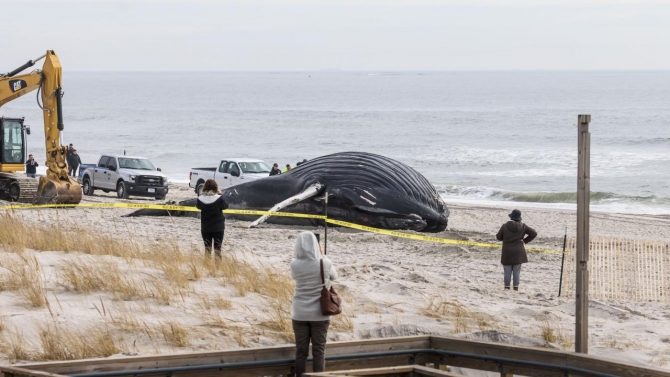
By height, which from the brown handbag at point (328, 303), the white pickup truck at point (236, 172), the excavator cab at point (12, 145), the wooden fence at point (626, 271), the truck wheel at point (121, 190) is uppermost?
the excavator cab at point (12, 145)

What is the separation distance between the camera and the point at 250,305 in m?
11.3

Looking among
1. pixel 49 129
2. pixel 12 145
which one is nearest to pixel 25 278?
pixel 49 129

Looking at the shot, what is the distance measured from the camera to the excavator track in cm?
2692

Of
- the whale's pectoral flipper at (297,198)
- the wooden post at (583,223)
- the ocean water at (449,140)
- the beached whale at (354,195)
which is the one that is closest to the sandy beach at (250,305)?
the wooden post at (583,223)

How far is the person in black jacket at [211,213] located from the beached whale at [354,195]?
25.8ft

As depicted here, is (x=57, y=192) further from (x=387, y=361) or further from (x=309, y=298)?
(x=309, y=298)

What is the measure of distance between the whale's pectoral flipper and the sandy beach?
4.41m

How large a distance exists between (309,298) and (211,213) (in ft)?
18.6

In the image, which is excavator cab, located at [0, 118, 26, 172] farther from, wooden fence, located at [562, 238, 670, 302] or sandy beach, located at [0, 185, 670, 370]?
wooden fence, located at [562, 238, 670, 302]

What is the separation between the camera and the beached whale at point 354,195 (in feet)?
72.4

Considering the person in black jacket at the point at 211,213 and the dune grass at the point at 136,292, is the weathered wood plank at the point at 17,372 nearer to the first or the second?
the dune grass at the point at 136,292

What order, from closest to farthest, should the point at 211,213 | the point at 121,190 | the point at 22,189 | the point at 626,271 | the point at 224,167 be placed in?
1. the point at 211,213
2. the point at 626,271
3. the point at 22,189
4. the point at 121,190
5. the point at 224,167

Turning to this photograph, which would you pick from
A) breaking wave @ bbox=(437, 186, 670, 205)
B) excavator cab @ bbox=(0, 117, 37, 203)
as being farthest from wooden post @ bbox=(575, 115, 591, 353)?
breaking wave @ bbox=(437, 186, 670, 205)

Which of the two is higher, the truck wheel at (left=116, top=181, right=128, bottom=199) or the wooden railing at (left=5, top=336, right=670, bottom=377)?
the truck wheel at (left=116, top=181, right=128, bottom=199)
